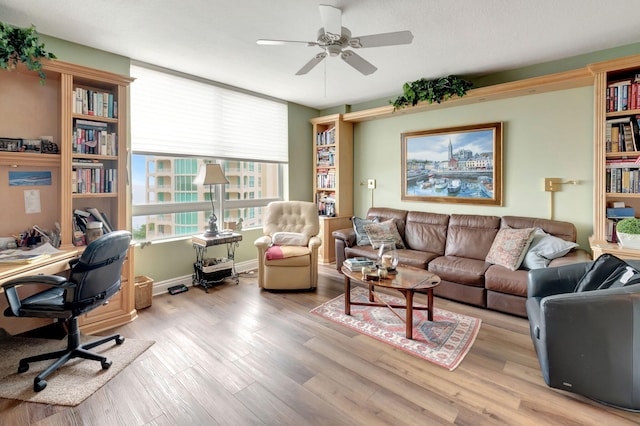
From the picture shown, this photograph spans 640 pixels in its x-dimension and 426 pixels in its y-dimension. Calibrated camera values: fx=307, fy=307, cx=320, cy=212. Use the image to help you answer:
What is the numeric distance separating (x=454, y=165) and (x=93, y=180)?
4.18 metres

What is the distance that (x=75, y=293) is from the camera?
198cm

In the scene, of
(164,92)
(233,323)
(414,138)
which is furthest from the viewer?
(414,138)

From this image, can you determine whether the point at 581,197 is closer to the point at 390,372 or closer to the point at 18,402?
the point at 390,372

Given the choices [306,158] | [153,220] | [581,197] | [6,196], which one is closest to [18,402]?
[6,196]

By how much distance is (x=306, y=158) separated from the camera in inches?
215

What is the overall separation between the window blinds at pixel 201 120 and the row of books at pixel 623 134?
3.98 meters

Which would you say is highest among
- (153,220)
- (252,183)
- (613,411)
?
(252,183)

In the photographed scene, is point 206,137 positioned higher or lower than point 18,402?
higher

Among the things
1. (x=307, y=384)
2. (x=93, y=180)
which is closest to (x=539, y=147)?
(x=307, y=384)

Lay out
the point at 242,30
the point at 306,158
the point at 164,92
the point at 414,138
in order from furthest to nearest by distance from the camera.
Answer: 1. the point at 306,158
2. the point at 414,138
3. the point at 164,92
4. the point at 242,30

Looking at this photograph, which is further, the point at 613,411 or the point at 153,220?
the point at 153,220

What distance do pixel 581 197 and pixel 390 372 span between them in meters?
2.97

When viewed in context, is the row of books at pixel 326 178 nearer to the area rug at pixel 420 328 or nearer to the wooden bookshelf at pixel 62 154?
the area rug at pixel 420 328

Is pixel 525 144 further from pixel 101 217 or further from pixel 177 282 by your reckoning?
pixel 101 217
